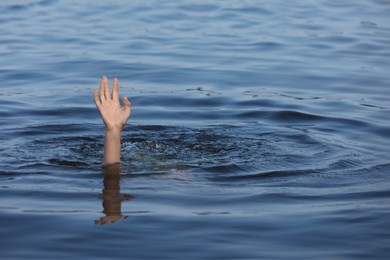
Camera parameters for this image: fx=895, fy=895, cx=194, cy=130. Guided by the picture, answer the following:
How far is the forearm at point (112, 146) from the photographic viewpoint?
8125 mm

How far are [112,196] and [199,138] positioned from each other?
7.48 feet

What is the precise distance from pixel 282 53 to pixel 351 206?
7.51 m

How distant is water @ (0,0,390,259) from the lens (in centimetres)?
679

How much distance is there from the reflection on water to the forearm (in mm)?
71

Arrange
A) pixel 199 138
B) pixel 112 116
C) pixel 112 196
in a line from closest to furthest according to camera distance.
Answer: pixel 112 196, pixel 112 116, pixel 199 138

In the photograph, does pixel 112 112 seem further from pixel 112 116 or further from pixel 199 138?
pixel 199 138

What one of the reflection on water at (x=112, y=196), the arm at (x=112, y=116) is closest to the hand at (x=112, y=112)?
the arm at (x=112, y=116)

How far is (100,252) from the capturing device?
638 cm

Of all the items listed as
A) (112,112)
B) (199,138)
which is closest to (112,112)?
(112,112)

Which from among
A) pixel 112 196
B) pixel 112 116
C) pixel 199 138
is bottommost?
pixel 112 196

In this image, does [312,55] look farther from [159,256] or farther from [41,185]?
[159,256]

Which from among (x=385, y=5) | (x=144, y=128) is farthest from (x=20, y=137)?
(x=385, y=5)

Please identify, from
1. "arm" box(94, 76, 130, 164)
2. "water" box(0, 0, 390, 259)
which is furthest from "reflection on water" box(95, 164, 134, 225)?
"arm" box(94, 76, 130, 164)

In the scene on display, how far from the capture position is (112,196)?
7.68m
